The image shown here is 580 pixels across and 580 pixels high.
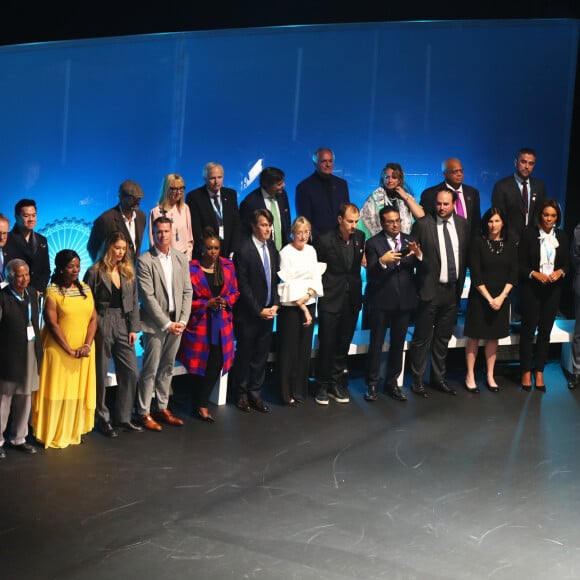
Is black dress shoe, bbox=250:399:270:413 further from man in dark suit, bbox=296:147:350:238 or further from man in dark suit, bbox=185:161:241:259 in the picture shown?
man in dark suit, bbox=296:147:350:238

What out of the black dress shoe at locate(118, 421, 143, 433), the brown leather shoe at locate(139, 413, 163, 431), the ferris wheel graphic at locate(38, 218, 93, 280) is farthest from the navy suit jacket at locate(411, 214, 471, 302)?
the ferris wheel graphic at locate(38, 218, 93, 280)

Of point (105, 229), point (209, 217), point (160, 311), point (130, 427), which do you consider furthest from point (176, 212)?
point (130, 427)

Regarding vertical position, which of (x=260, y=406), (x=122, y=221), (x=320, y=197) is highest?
(x=320, y=197)

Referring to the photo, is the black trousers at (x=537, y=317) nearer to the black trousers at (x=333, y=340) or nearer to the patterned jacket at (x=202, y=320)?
the black trousers at (x=333, y=340)

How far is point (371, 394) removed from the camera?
293 inches

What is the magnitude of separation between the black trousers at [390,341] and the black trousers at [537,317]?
109 centimetres

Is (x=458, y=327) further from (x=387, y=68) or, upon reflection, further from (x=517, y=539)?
(x=517, y=539)

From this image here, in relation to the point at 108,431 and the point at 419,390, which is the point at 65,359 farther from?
the point at 419,390

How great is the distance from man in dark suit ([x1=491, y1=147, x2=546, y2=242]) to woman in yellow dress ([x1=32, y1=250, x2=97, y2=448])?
12.3 feet

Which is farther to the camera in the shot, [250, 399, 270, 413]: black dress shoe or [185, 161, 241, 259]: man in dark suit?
[185, 161, 241, 259]: man in dark suit

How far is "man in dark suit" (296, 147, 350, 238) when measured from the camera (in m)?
7.72

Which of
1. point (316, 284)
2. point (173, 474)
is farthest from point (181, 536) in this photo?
point (316, 284)

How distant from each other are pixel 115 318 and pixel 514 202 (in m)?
3.67

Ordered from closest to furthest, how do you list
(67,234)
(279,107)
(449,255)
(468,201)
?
(449,255), (468,201), (67,234), (279,107)
